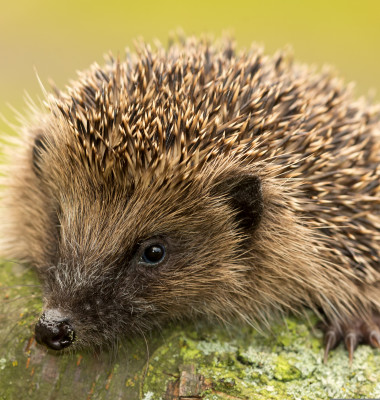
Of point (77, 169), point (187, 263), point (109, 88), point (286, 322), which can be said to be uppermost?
point (109, 88)

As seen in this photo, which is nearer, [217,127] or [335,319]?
[217,127]

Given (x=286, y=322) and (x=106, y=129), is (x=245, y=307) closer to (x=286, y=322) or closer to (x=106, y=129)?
(x=286, y=322)

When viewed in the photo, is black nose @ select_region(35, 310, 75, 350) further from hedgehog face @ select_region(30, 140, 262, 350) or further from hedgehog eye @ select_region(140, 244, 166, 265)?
hedgehog eye @ select_region(140, 244, 166, 265)

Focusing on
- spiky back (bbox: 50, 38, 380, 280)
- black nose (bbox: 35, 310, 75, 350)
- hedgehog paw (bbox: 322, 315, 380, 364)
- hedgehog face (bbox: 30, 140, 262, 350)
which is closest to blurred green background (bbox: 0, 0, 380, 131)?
spiky back (bbox: 50, 38, 380, 280)

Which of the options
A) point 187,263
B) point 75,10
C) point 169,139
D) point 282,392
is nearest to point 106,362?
point 187,263

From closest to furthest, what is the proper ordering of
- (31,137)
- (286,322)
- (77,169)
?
(77,169) < (286,322) < (31,137)

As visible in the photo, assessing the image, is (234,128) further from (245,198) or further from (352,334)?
(352,334)

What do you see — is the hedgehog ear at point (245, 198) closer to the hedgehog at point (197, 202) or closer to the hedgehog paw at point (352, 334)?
the hedgehog at point (197, 202)

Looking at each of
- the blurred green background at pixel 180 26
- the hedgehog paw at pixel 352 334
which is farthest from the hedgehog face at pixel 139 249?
the blurred green background at pixel 180 26

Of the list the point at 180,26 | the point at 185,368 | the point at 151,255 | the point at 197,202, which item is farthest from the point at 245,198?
the point at 180,26
